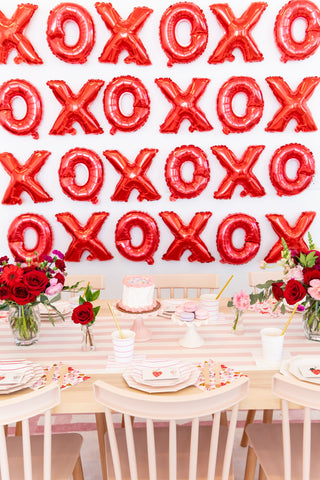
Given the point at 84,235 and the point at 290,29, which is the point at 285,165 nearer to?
the point at 290,29

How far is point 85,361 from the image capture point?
1.36m

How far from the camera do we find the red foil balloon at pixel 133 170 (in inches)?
108

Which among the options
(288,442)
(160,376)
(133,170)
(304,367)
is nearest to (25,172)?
(133,170)

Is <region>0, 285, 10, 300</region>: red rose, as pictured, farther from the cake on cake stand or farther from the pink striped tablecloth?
the cake on cake stand

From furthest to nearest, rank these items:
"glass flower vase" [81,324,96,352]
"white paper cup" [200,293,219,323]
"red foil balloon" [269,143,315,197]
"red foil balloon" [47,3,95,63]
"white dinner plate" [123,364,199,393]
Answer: "red foil balloon" [269,143,315,197] < "red foil balloon" [47,3,95,63] < "white paper cup" [200,293,219,323] < "glass flower vase" [81,324,96,352] < "white dinner plate" [123,364,199,393]

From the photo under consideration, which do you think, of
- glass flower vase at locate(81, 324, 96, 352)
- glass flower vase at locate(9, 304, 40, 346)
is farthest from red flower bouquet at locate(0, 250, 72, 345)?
glass flower vase at locate(81, 324, 96, 352)

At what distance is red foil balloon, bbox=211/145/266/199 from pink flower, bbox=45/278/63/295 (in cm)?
161

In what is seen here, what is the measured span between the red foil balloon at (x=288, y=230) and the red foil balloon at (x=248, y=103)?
667 millimetres

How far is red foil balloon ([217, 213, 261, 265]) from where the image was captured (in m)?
2.81

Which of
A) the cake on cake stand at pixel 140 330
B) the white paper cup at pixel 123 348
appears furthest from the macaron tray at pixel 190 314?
the white paper cup at pixel 123 348

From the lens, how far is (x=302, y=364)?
4.22 ft

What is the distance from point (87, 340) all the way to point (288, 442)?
74 cm

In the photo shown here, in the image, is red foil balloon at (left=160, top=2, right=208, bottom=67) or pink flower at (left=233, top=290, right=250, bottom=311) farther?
red foil balloon at (left=160, top=2, right=208, bottom=67)

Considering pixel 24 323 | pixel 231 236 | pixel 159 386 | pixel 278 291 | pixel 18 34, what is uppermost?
pixel 18 34
